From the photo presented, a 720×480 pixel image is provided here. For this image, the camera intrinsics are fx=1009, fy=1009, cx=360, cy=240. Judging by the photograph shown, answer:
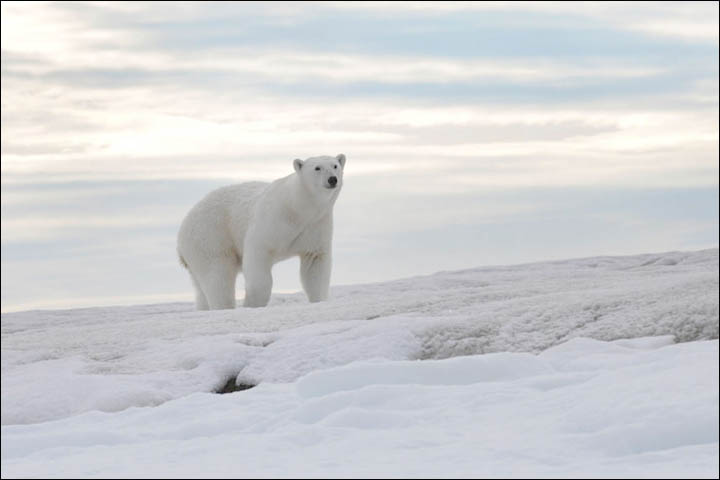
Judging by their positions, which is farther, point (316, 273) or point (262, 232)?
point (316, 273)

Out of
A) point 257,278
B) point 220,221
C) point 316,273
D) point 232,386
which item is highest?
point 220,221

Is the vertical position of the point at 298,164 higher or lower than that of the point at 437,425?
higher

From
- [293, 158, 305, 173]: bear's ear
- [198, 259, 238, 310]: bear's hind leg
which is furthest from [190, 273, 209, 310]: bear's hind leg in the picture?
[293, 158, 305, 173]: bear's ear

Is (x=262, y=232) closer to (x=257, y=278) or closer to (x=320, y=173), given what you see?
(x=257, y=278)

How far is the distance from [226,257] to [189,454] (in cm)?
998

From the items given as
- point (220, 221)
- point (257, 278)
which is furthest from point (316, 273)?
point (220, 221)

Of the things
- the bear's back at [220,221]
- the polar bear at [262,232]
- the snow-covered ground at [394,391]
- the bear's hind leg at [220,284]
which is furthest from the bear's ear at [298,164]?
the snow-covered ground at [394,391]

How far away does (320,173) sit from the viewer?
13.1 meters

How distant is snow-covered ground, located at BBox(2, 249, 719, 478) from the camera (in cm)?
444

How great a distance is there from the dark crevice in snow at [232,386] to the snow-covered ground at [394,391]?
0.04 meters

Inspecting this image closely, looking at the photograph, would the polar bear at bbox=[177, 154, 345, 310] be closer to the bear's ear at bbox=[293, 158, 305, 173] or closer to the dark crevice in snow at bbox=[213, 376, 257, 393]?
the bear's ear at bbox=[293, 158, 305, 173]

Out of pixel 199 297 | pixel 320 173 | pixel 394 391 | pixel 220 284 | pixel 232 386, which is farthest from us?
pixel 199 297

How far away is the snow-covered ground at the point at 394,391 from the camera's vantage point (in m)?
4.44

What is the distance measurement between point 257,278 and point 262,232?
63 centimetres
